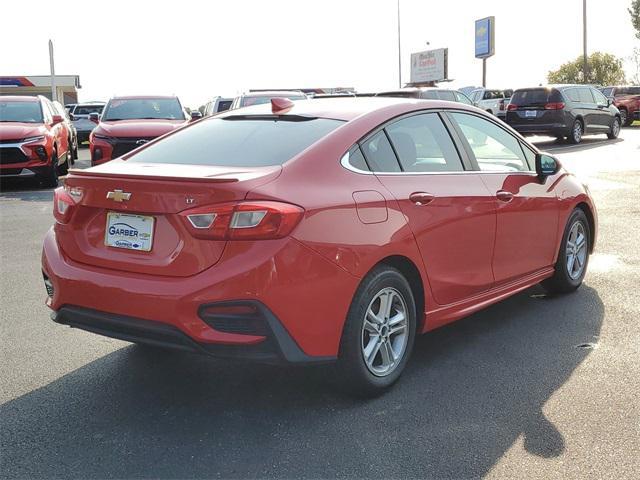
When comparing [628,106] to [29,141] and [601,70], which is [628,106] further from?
[601,70]

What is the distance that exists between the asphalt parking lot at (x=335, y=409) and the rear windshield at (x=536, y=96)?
689 inches

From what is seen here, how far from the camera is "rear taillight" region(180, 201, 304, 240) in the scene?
134 inches

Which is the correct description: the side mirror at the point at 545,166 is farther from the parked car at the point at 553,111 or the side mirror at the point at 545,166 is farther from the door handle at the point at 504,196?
the parked car at the point at 553,111

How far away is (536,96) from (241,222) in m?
20.4

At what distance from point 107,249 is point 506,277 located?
8.78 feet

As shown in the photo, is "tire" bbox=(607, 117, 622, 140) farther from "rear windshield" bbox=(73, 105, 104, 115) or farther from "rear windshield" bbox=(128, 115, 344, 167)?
"rear windshield" bbox=(128, 115, 344, 167)

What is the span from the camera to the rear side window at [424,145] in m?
4.39

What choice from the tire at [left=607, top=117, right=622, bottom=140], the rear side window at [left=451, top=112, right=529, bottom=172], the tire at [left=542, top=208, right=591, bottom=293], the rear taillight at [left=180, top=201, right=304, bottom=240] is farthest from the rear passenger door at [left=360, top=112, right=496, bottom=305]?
the tire at [left=607, top=117, right=622, bottom=140]

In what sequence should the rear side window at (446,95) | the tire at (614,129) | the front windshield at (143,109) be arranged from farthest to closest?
the tire at (614,129)
the rear side window at (446,95)
the front windshield at (143,109)

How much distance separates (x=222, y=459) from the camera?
3299 millimetres

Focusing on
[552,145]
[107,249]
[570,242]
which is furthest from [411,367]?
[552,145]

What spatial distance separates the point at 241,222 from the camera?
342cm

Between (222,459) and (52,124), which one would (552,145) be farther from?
(222,459)

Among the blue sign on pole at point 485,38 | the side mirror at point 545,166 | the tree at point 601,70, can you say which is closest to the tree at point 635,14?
the blue sign on pole at point 485,38
